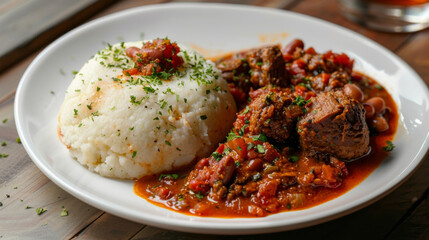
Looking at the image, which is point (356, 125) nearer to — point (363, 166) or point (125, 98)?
point (363, 166)

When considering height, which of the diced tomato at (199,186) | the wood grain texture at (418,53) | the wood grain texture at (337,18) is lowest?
the wood grain texture at (418,53)

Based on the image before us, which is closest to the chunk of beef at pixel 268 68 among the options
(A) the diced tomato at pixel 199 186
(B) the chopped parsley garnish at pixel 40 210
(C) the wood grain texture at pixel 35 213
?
(A) the diced tomato at pixel 199 186

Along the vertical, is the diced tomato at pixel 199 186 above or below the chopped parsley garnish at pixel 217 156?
below

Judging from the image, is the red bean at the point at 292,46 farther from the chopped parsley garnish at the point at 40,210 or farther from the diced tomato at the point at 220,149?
the chopped parsley garnish at the point at 40,210

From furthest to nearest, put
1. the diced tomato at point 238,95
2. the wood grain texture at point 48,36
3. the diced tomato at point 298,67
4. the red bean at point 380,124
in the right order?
the wood grain texture at point 48,36 → the diced tomato at point 298,67 → the diced tomato at point 238,95 → the red bean at point 380,124

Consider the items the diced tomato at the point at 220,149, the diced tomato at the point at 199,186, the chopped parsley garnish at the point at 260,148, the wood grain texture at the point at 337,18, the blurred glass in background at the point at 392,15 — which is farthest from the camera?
the blurred glass in background at the point at 392,15

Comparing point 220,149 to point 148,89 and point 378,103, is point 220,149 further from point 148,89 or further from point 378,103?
point 378,103

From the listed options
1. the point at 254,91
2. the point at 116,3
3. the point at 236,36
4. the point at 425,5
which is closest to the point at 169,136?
the point at 254,91

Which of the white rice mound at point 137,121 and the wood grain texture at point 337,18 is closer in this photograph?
the white rice mound at point 137,121
